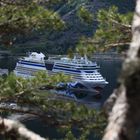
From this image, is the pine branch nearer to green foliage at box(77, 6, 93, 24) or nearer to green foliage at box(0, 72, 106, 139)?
green foliage at box(0, 72, 106, 139)

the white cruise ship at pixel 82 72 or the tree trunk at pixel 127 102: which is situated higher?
the tree trunk at pixel 127 102

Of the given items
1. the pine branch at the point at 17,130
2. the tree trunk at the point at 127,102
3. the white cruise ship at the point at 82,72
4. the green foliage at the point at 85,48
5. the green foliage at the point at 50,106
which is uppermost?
the tree trunk at the point at 127,102

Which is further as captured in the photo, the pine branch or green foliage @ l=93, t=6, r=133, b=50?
green foliage @ l=93, t=6, r=133, b=50

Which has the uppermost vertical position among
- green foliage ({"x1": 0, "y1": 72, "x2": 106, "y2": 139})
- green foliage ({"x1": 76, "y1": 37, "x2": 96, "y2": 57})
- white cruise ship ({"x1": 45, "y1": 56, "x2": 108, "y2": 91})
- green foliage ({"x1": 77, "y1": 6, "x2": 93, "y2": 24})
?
green foliage ({"x1": 77, "y1": 6, "x2": 93, "y2": 24})

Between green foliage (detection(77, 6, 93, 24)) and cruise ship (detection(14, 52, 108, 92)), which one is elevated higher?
green foliage (detection(77, 6, 93, 24))

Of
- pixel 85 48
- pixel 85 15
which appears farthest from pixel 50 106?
pixel 85 15

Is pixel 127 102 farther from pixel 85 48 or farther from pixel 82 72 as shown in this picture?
pixel 82 72

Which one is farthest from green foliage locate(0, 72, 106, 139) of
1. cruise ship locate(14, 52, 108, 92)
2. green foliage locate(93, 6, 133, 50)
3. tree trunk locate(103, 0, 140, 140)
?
cruise ship locate(14, 52, 108, 92)

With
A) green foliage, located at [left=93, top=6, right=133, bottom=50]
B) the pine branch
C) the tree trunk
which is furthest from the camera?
green foliage, located at [left=93, top=6, right=133, bottom=50]

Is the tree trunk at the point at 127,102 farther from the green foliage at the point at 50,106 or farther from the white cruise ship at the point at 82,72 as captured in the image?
the white cruise ship at the point at 82,72

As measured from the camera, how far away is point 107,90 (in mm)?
52531

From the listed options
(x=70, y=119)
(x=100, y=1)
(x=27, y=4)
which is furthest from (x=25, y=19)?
(x=100, y=1)

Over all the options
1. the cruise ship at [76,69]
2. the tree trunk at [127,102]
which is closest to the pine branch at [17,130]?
the tree trunk at [127,102]

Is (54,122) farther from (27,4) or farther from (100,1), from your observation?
(100,1)
